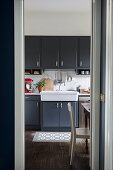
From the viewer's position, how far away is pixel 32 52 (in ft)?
18.5

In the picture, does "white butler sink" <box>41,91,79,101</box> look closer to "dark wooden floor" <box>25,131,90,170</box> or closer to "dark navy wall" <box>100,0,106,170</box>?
"dark wooden floor" <box>25,131,90,170</box>

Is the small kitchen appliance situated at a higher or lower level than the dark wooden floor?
higher

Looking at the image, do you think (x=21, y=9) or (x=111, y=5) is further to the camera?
(x=21, y=9)

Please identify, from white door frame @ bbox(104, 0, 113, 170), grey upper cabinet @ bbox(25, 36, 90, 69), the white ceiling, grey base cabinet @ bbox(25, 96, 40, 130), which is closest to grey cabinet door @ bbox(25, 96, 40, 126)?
grey base cabinet @ bbox(25, 96, 40, 130)

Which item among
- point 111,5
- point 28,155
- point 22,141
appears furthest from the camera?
point 28,155

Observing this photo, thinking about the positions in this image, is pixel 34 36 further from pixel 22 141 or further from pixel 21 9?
pixel 22 141

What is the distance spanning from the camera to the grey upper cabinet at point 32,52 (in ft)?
18.4

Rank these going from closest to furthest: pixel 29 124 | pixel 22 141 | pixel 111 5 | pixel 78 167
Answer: pixel 111 5
pixel 22 141
pixel 78 167
pixel 29 124

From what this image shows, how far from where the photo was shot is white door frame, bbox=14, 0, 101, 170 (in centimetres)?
258

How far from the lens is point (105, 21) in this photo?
247cm

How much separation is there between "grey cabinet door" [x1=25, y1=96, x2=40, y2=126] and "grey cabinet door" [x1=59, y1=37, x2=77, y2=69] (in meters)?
1.19

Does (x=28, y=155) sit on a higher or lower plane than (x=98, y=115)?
lower
